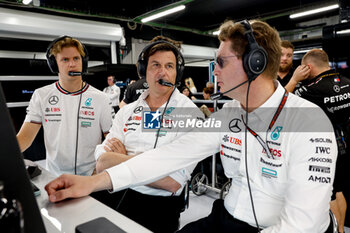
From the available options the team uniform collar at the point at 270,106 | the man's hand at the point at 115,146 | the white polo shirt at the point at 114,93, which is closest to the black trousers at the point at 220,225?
the team uniform collar at the point at 270,106

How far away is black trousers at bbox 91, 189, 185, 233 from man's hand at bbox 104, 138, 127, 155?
0.21 metres

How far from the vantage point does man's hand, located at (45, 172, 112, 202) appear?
735 millimetres

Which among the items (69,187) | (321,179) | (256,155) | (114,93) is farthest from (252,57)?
(114,93)

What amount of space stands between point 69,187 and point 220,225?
2.03ft

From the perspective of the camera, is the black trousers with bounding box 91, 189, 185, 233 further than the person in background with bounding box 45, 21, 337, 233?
Yes

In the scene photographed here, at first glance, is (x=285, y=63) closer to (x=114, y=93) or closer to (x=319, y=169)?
(x=319, y=169)

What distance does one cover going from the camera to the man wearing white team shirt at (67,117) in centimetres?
160

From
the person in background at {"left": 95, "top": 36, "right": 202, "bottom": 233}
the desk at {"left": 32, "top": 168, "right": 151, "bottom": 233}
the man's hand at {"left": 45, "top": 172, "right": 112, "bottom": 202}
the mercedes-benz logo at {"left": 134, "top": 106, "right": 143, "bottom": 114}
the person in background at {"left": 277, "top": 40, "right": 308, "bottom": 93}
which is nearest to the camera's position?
the desk at {"left": 32, "top": 168, "right": 151, "bottom": 233}

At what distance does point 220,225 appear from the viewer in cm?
101

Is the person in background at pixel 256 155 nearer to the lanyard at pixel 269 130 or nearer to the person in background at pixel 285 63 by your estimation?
the lanyard at pixel 269 130

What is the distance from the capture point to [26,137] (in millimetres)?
1604

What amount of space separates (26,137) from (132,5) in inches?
243

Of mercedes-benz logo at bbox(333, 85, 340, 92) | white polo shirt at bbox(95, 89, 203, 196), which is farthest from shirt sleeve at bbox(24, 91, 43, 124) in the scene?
mercedes-benz logo at bbox(333, 85, 340, 92)

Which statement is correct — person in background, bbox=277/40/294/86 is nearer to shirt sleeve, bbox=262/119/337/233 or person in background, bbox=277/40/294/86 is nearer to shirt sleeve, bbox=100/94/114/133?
shirt sleeve, bbox=100/94/114/133
